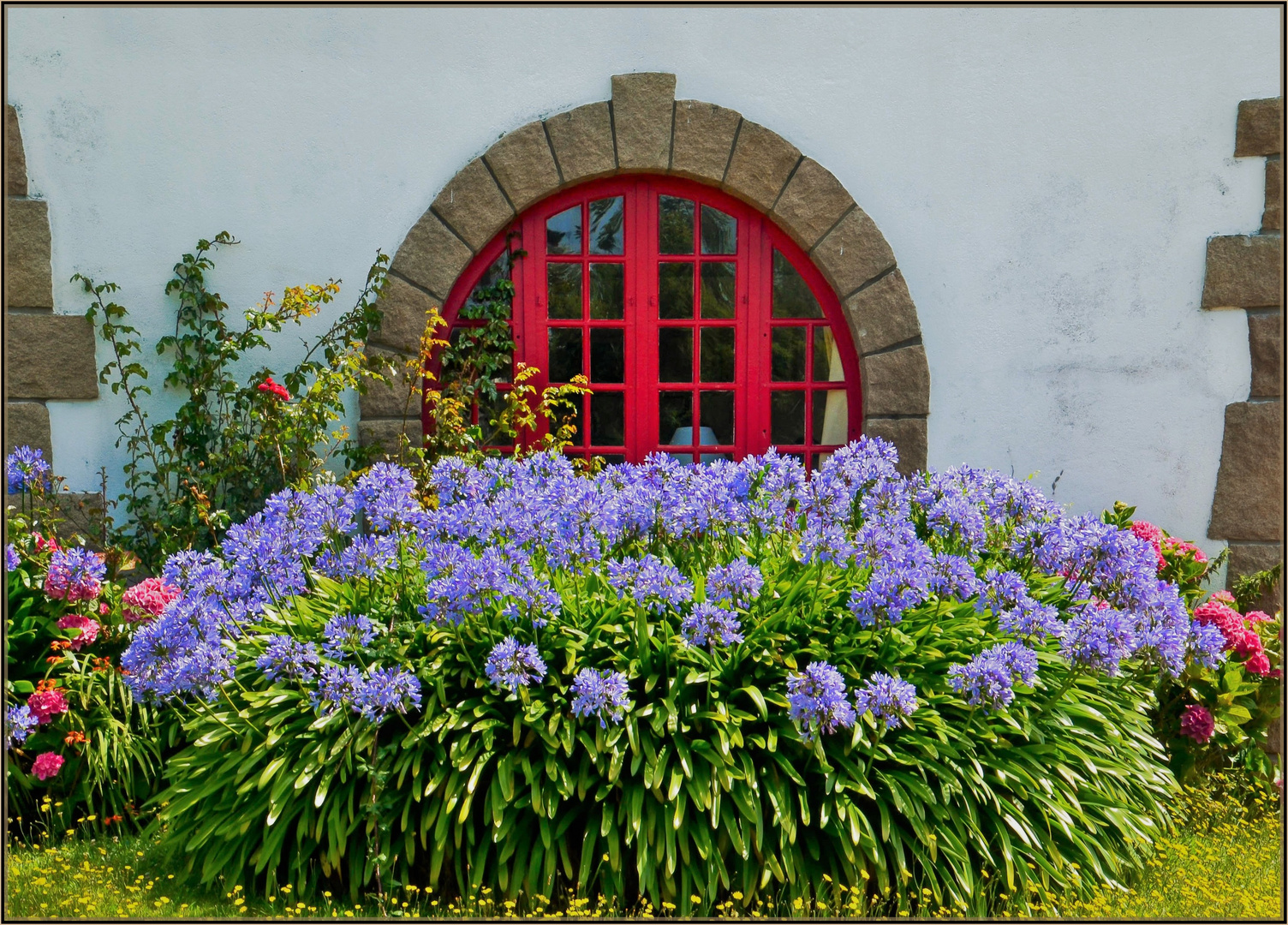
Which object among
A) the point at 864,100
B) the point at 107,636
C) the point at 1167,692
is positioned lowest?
the point at 1167,692

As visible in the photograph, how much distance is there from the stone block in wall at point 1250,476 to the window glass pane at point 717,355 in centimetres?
245

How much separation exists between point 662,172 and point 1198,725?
3.31 metres

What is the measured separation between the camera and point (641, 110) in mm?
4965

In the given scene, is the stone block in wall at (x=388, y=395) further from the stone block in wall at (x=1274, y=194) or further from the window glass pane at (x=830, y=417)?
the stone block in wall at (x=1274, y=194)

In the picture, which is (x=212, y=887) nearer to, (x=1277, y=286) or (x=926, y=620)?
(x=926, y=620)

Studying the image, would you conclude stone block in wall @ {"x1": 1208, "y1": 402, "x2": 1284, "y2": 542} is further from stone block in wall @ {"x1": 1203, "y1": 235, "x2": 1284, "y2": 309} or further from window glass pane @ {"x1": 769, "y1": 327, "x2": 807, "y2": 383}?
window glass pane @ {"x1": 769, "y1": 327, "x2": 807, "y2": 383}

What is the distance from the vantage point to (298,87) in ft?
16.1

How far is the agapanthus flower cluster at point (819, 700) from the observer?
263 cm

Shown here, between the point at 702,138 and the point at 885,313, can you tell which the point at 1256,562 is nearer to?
the point at 885,313

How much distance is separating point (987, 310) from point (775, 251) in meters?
1.08

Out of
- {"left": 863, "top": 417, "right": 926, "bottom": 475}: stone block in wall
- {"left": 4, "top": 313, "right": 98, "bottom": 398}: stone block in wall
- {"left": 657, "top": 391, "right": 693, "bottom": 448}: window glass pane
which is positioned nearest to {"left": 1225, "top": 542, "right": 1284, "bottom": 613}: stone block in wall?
{"left": 863, "top": 417, "right": 926, "bottom": 475}: stone block in wall

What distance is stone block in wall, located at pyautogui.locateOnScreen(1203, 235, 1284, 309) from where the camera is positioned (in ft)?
16.5

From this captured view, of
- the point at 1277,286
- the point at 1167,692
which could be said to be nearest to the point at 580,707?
the point at 1167,692

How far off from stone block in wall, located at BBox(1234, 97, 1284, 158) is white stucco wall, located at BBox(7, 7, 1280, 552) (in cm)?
6
